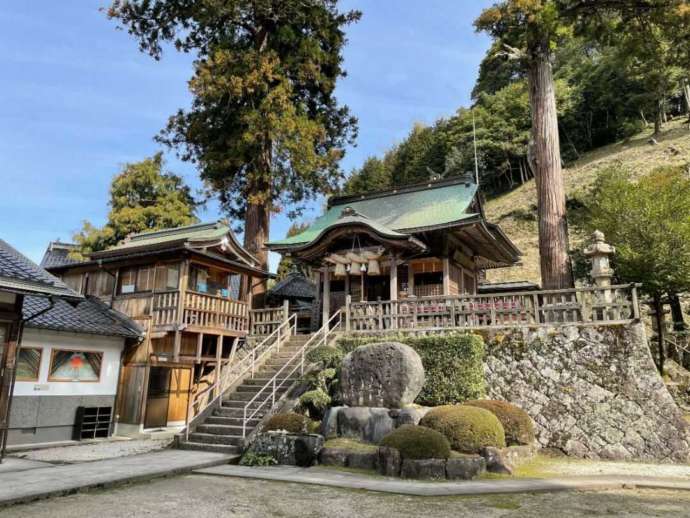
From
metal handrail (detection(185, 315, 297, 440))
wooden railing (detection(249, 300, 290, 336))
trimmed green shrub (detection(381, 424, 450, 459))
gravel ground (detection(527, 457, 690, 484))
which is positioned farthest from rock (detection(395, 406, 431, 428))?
wooden railing (detection(249, 300, 290, 336))

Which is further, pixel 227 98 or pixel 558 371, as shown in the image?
pixel 227 98

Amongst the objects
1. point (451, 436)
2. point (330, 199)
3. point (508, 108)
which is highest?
point (508, 108)

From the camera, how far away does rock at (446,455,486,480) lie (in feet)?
27.7

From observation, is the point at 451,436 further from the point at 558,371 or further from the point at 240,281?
the point at 240,281

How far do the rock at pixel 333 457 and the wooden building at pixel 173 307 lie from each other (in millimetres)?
6776

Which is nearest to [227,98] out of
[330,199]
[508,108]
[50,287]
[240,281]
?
[330,199]

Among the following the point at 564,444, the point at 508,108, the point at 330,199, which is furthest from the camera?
the point at 508,108

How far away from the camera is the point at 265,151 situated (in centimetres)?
2102

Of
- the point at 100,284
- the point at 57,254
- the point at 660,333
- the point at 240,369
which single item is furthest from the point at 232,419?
the point at 57,254

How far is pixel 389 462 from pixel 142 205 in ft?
82.2

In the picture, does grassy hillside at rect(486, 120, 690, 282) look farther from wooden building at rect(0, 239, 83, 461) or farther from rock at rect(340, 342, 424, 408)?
wooden building at rect(0, 239, 83, 461)

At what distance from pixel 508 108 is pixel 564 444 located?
156ft

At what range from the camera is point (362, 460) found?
9.38m

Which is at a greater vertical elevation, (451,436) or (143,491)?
(451,436)
